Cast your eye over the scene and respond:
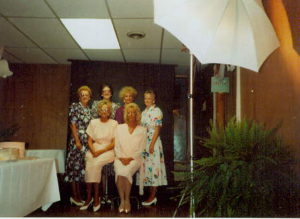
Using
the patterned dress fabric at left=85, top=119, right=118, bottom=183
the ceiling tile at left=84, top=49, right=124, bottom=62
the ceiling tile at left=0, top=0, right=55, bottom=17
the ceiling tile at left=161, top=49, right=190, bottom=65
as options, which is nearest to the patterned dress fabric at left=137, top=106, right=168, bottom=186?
the patterned dress fabric at left=85, top=119, right=118, bottom=183

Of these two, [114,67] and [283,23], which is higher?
[114,67]

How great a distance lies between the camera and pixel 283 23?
1992mm

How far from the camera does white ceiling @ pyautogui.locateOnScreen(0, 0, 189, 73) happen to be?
3949mm

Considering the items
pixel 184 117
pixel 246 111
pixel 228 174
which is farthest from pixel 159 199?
pixel 184 117

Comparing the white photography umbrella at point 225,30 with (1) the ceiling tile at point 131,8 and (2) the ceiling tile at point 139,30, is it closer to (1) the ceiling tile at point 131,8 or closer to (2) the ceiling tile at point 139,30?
(1) the ceiling tile at point 131,8

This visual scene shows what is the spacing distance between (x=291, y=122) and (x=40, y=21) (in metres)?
3.70

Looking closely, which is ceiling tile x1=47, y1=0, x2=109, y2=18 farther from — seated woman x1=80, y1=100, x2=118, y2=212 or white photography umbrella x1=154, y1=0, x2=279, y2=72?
white photography umbrella x1=154, y1=0, x2=279, y2=72

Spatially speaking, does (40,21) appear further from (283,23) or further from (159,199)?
(283,23)

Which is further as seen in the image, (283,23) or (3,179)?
(283,23)

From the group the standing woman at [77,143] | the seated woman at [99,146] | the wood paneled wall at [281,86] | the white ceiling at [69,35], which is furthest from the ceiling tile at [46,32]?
the wood paneled wall at [281,86]

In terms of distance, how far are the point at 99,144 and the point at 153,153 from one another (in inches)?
29.3

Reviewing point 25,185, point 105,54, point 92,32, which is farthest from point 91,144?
point 105,54

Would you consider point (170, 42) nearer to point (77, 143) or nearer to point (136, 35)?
point (136, 35)

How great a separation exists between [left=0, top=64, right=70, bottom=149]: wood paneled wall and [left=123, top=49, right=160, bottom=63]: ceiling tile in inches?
64.0
